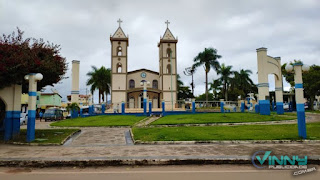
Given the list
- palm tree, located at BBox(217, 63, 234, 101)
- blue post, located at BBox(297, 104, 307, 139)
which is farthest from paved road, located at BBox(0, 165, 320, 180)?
palm tree, located at BBox(217, 63, 234, 101)

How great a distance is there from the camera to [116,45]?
37.7m

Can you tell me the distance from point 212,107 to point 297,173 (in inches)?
991

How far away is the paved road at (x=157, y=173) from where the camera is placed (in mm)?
5086

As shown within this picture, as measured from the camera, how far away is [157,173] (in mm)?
5422

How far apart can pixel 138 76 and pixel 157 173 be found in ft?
111

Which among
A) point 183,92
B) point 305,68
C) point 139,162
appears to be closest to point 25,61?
point 139,162

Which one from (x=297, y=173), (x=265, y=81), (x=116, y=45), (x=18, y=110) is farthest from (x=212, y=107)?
(x=297, y=173)

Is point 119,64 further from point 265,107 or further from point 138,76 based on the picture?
point 265,107

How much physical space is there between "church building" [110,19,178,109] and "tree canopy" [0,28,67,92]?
23306mm

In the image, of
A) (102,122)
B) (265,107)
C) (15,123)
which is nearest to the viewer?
(15,123)

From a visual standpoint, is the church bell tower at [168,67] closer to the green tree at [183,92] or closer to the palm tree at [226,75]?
the palm tree at [226,75]

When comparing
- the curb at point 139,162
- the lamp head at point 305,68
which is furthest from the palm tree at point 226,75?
the curb at point 139,162

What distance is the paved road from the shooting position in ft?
16.7

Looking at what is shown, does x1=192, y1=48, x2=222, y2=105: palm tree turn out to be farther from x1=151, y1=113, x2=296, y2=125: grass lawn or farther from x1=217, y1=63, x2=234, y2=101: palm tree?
x1=151, y1=113, x2=296, y2=125: grass lawn
